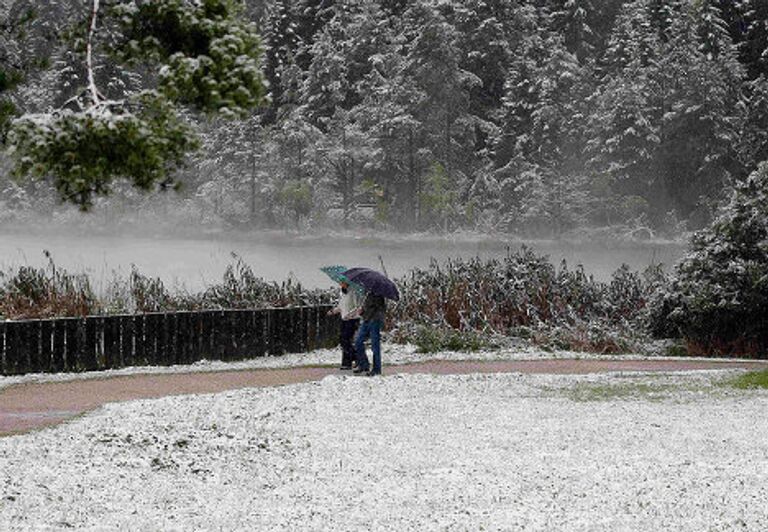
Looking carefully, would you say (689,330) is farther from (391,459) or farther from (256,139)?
(256,139)

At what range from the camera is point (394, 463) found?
11.1m

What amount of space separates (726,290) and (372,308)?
26.2ft

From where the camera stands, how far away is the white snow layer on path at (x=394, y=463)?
9.10 metres

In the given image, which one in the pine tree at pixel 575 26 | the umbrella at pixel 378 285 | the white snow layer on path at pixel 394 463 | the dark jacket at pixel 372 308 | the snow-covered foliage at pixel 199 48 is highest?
the pine tree at pixel 575 26

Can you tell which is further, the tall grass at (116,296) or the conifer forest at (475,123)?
the conifer forest at (475,123)

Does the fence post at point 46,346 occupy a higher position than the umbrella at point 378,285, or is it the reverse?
the umbrella at point 378,285

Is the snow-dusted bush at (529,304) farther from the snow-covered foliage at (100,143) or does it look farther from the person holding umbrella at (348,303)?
the snow-covered foliage at (100,143)

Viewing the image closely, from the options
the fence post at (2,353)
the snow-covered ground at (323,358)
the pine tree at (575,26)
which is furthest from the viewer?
the pine tree at (575,26)

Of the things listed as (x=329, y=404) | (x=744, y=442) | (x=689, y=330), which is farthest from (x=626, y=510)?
(x=689, y=330)

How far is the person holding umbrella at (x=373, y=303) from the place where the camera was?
16281mm

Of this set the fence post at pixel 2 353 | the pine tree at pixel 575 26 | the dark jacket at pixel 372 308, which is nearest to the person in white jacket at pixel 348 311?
the dark jacket at pixel 372 308

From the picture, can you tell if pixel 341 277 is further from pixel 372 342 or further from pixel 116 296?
pixel 116 296

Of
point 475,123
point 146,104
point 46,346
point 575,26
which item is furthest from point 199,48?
point 575,26

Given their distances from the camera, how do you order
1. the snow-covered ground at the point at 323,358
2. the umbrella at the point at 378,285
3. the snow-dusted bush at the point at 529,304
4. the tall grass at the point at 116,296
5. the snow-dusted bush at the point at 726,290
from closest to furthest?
the umbrella at the point at 378,285 → the snow-covered ground at the point at 323,358 → the tall grass at the point at 116,296 → the snow-dusted bush at the point at 726,290 → the snow-dusted bush at the point at 529,304
